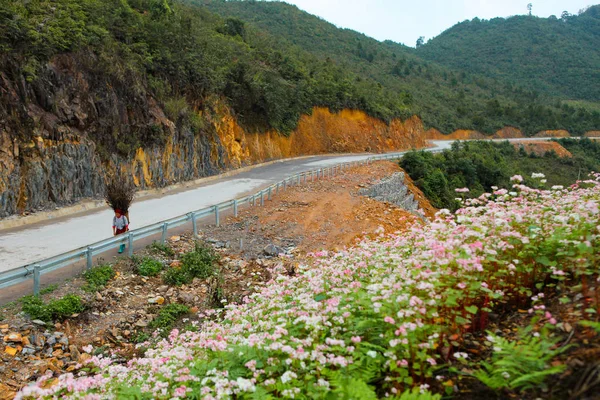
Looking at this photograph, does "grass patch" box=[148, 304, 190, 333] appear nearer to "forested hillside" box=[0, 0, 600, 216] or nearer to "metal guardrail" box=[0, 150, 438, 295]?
"metal guardrail" box=[0, 150, 438, 295]

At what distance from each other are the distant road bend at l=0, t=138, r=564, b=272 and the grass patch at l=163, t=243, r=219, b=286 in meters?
2.96

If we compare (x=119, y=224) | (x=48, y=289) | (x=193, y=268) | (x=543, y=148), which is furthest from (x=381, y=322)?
(x=543, y=148)

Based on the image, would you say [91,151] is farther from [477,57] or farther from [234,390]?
[477,57]

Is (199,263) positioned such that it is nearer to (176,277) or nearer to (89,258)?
(176,277)

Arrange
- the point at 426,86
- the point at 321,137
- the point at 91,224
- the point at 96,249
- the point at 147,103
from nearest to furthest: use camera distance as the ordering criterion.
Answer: the point at 96,249 < the point at 91,224 < the point at 147,103 < the point at 321,137 < the point at 426,86

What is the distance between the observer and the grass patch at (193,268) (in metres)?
11.1

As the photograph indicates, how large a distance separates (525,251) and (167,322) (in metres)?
6.87

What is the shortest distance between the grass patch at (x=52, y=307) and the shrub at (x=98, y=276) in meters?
0.63

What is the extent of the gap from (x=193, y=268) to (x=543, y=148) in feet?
214

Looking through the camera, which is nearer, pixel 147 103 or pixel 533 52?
pixel 147 103

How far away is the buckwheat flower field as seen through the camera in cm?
363

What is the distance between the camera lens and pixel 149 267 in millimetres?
11266

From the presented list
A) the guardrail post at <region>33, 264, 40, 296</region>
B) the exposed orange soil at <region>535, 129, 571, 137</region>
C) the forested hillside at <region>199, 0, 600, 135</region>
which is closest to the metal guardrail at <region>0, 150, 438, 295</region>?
the guardrail post at <region>33, 264, 40, 296</region>

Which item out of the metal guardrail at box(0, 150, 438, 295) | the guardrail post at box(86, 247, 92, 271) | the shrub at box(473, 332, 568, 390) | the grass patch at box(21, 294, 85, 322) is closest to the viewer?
the shrub at box(473, 332, 568, 390)
